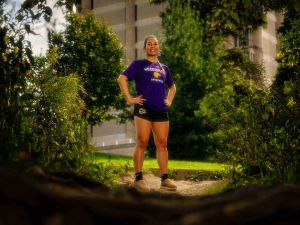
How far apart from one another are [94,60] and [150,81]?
22.3 metres

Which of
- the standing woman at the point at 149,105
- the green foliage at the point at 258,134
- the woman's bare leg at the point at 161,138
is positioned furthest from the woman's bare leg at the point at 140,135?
the green foliage at the point at 258,134

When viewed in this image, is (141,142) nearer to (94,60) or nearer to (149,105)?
(149,105)

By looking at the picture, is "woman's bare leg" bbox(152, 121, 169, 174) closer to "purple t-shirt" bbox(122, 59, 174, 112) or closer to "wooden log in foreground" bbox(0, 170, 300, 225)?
"purple t-shirt" bbox(122, 59, 174, 112)

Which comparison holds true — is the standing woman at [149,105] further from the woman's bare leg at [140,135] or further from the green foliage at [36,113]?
the green foliage at [36,113]

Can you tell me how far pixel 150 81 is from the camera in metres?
7.62

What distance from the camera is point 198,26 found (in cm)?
2777

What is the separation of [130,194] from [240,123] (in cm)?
651

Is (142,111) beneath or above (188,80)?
beneath

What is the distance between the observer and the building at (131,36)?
45.6m

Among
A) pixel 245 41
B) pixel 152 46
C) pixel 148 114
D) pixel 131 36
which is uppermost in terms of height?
pixel 131 36

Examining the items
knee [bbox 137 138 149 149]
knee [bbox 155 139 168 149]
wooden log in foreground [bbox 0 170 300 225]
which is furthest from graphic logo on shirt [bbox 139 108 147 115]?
wooden log in foreground [bbox 0 170 300 225]

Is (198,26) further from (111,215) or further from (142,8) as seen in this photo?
(111,215)

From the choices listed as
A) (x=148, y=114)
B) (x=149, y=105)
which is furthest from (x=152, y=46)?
(x=148, y=114)

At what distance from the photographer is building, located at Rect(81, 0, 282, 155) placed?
4562cm
